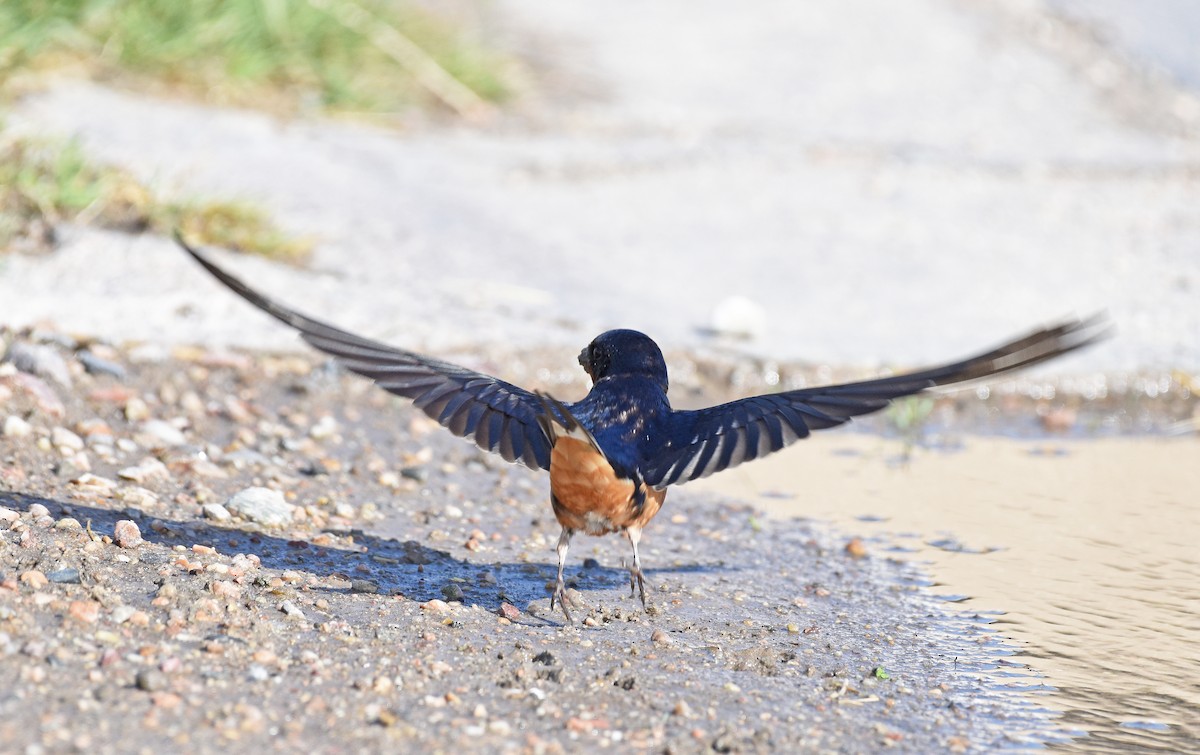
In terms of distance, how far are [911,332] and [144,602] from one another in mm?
3564

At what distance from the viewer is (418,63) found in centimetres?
817

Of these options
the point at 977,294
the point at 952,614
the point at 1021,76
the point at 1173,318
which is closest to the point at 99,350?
the point at 952,614

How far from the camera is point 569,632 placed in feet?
9.43

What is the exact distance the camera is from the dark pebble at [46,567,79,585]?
2615 millimetres

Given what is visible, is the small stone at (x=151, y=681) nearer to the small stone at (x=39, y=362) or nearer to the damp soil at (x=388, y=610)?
the damp soil at (x=388, y=610)

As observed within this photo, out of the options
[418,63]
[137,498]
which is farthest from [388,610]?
[418,63]

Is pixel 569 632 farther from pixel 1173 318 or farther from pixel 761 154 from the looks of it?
pixel 761 154

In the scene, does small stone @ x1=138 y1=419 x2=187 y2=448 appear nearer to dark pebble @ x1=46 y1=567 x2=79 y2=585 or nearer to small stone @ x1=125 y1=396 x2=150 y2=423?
small stone @ x1=125 y1=396 x2=150 y2=423

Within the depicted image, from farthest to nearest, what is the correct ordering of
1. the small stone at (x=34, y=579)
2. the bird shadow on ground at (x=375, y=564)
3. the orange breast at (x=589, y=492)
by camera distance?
the bird shadow on ground at (x=375, y=564) < the orange breast at (x=589, y=492) < the small stone at (x=34, y=579)

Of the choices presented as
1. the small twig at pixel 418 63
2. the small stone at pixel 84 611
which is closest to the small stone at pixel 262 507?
the small stone at pixel 84 611

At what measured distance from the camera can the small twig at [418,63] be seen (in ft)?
26.3

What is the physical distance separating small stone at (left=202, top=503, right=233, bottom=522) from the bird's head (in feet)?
3.16

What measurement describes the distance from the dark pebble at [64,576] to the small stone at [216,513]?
2.13ft

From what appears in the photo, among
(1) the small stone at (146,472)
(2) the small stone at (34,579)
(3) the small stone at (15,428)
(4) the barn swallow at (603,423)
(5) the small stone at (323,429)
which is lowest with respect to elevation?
(2) the small stone at (34,579)
